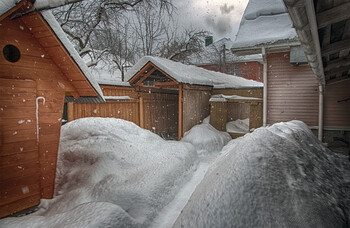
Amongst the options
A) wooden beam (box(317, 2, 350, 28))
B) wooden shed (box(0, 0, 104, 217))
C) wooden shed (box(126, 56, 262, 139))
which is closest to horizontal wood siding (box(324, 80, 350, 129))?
wooden shed (box(126, 56, 262, 139))

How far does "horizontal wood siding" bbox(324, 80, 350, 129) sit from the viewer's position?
22.5ft

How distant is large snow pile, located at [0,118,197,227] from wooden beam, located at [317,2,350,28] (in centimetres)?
347

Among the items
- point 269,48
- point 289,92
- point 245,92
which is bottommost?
point 289,92

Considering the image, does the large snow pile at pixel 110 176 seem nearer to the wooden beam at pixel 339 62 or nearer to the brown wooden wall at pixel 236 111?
the wooden beam at pixel 339 62

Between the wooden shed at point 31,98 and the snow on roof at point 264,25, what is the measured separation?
19.4ft

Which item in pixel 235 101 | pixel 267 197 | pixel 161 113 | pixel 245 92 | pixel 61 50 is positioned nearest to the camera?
pixel 267 197

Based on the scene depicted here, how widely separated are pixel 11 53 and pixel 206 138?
6891 millimetres

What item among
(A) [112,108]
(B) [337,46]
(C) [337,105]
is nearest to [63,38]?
(A) [112,108]

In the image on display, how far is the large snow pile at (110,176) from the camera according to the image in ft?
8.82

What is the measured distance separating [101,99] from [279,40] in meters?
6.05

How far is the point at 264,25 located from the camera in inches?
293

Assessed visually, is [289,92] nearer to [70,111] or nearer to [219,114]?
[219,114]

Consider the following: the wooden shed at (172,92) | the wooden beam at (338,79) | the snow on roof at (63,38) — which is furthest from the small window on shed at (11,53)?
the wooden beam at (338,79)

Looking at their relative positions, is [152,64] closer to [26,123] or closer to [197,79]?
[197,79]
